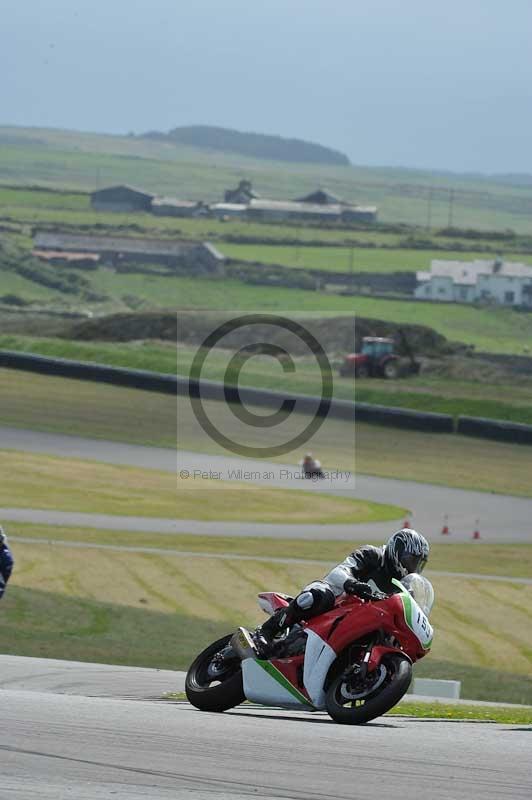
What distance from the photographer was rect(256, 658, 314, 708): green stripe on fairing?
10461mm

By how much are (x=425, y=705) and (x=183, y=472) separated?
2956cm

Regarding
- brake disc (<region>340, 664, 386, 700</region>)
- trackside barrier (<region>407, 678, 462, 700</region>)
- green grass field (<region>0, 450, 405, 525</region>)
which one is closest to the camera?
brake disc (<region>340, 664, 386, 700</region>)

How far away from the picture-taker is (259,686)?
34.7 ft

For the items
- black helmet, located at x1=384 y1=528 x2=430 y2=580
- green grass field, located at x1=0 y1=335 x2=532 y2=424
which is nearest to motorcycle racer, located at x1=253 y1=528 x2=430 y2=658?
black helmet, located at x1=384 y1=528 x2=430 y2=580

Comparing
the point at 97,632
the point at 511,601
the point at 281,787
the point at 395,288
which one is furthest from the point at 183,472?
the point at 395,288

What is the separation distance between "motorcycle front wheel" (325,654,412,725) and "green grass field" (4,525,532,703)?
8827 mm

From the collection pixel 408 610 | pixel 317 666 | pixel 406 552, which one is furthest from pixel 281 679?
pixel 406 552

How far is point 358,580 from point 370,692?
0.99 m

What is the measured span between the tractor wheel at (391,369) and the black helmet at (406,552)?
179 feet

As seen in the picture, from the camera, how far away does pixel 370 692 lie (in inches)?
392

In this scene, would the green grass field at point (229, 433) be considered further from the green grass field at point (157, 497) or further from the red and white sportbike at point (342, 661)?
the red and white sportbike at point (342, 661)

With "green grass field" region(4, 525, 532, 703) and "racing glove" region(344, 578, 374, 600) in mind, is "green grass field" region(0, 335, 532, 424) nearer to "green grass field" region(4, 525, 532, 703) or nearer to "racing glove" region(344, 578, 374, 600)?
"green grass field" region(4, 525, 532, 703)

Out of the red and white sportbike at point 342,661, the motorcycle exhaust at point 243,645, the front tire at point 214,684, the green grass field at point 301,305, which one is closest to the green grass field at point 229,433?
the front tire at point 214,684

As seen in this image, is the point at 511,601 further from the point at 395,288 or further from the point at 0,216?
the point at 0,216
